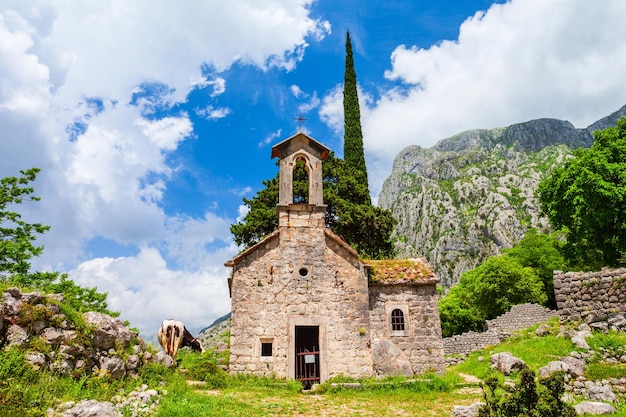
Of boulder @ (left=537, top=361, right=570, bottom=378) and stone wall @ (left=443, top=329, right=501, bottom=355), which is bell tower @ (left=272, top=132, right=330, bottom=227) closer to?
boulder @ (left=537, top=361, right=570, bottom=378)

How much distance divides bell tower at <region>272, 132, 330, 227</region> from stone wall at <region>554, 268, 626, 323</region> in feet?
35.7

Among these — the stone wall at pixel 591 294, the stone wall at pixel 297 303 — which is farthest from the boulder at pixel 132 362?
the stone wall at pixel 591 294

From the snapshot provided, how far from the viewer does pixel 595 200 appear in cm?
2300

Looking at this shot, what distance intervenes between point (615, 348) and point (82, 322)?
653 inches

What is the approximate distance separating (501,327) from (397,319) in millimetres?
14285

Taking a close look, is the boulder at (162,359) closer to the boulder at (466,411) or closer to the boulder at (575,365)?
the boulder at (466,411)

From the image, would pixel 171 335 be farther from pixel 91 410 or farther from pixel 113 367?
pixel 91 410

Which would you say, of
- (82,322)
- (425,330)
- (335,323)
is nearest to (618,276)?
(425,330)

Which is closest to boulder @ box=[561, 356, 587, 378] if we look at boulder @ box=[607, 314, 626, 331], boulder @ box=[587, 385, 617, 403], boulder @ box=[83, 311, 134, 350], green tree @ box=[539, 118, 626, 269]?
boulder @ box=[587, 385, 617, 403]

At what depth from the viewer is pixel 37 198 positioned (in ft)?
78.1

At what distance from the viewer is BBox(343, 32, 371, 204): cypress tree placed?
3469 centimetres

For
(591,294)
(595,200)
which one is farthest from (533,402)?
(595,200)

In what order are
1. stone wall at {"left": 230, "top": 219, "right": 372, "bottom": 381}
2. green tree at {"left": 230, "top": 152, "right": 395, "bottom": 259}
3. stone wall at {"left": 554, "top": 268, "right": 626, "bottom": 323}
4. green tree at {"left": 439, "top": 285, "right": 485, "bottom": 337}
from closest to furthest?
1. stone wall at {"left": 554, "top": 268, "right": 626, "bottom": 323}
2. stone wall at {"left": 230, "top": 219, "right": 372, "bottom": 381}
3. green tree at {"left": 230, "top": 152, "right": 395, "bottom": 259}
4. green tree at {"left": 439, "top": 285, "right": 485, "bottom": 337}

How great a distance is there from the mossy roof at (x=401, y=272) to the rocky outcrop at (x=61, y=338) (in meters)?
10.1
